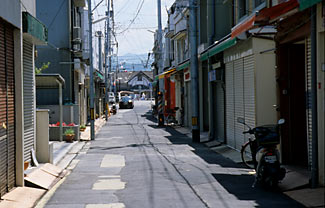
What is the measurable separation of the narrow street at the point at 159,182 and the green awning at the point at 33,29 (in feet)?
11.6

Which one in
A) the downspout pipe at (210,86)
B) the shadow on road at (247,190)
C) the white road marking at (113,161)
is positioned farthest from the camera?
the downspout pipe at (210,86)

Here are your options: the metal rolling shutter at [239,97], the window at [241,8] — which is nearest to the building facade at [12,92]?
the metal rolling shutter at [239,97]

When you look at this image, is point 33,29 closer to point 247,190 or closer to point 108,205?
point 108,205

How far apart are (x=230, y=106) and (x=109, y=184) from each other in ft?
27.3

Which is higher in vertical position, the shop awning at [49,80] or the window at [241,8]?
the window at [241,8]

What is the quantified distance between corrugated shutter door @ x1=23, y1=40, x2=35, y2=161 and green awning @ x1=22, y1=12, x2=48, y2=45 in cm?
39

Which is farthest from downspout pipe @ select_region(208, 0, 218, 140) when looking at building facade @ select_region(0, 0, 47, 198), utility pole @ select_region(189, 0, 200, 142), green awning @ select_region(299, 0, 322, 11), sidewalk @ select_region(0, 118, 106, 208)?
green awning @ select_region(299, 0, 322, 11)

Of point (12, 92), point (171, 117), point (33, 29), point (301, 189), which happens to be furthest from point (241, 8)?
point (171, 117)

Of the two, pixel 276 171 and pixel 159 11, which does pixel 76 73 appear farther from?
pixel 276 171

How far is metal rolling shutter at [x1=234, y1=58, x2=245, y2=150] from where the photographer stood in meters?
15.9

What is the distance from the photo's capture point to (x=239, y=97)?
16.4m

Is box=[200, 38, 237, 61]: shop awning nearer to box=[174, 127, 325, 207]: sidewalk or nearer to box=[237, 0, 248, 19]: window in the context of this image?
box=[237, 0, 248, 19]: window

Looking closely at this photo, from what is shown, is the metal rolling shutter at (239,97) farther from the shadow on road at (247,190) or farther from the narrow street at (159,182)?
the shadow on road at (247,190)

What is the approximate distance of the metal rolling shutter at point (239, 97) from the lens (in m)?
15.9
